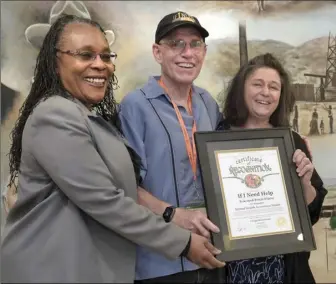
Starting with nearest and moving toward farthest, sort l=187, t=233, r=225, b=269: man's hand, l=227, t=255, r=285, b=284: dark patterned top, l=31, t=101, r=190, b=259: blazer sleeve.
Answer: l=31, t=101, r=190, b=259: blazer sleeve < l=187, t=233, r=225, b=269: man's hand < l=227, t=255, r=285, b=284: dark patterned top

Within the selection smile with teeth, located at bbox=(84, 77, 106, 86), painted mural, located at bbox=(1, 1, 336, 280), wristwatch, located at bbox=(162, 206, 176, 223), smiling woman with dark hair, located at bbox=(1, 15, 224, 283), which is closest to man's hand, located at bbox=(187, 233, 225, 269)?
smiling woman with dark hair, located at bbox=(1, 15, 224, 283)

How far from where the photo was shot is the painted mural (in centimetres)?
168

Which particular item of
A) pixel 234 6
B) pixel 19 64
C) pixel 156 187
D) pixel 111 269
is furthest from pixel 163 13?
pixel 111 269

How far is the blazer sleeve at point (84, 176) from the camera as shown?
0.99 meters

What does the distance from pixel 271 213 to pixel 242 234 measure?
0.37 ft

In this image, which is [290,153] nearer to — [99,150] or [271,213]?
[271,213]

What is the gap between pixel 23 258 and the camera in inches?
39.8

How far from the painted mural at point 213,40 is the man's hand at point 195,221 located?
62 centimetres

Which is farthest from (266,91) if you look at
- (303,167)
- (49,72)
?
(49,72)

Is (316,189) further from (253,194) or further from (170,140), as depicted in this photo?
(170,140)

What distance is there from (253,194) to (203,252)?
0.78ft

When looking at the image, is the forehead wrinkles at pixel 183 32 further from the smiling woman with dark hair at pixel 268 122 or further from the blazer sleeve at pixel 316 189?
the blazer sleeve at pixel 316 189

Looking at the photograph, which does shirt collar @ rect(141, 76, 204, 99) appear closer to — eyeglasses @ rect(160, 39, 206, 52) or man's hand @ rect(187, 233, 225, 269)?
eyeglasses @ rect(160, 39, 206, 52)

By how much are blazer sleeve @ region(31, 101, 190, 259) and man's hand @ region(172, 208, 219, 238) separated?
12 centimetres
